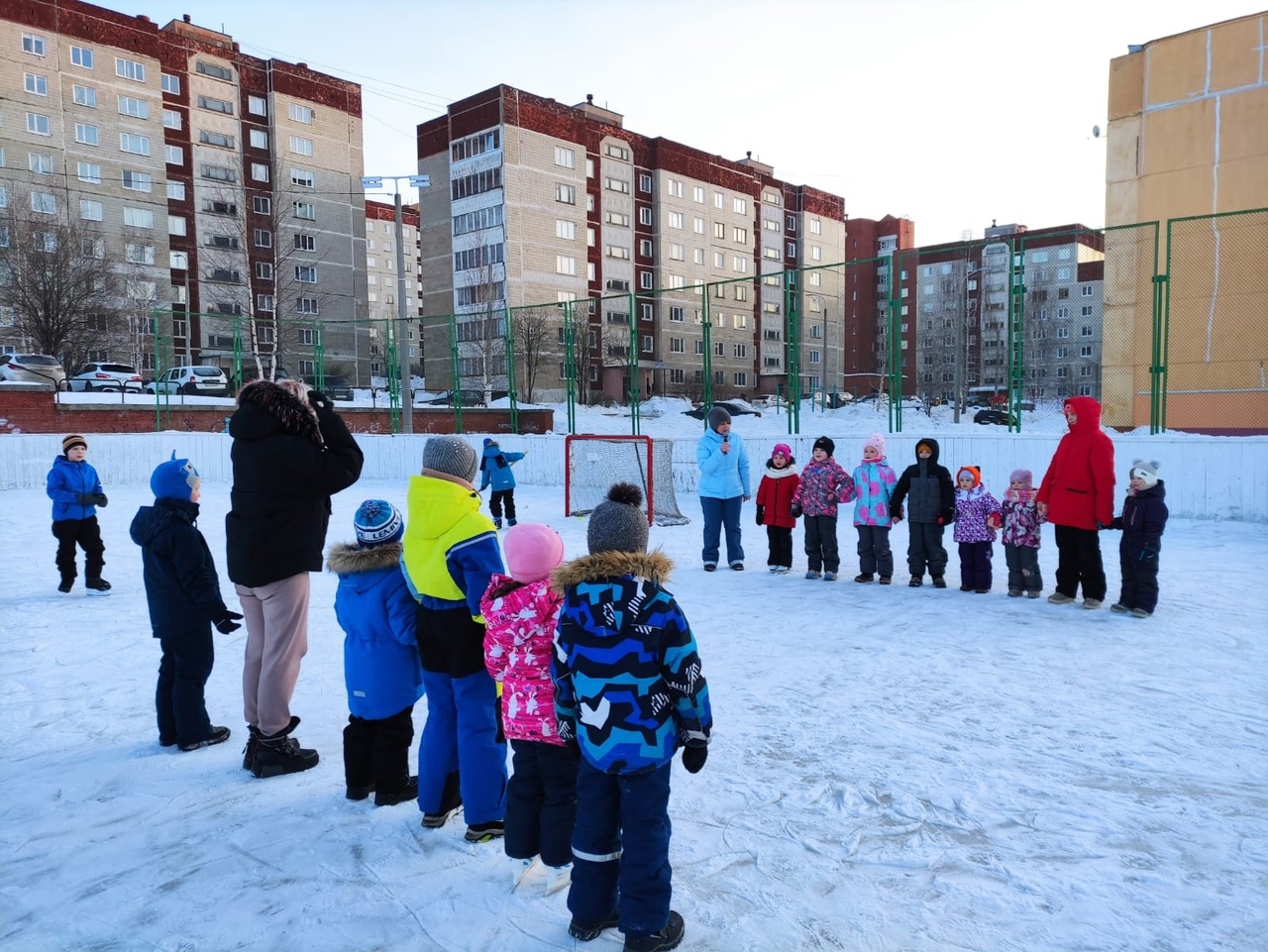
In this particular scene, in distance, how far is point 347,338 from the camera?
4622cm

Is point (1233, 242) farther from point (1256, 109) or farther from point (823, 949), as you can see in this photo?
point (823, 949)

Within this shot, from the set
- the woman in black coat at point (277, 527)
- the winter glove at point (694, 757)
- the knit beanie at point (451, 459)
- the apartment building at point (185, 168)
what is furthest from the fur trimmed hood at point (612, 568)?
the apartment building at point (185, 168)

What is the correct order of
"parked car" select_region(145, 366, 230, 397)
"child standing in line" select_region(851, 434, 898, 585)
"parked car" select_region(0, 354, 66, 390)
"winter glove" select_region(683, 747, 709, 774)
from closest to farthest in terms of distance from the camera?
"winter glove" select_region(683, 747, 709, 774) < "child standing in line" select_region(851, 434, 898, 585) < "parked car" select_region(145, 366, 230, 397) < "parked car" select_region(0, 354, 66, 390)

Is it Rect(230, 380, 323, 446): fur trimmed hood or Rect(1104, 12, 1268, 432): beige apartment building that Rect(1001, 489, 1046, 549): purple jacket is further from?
Rect(1104, 12, 1268, 432): beige apartment building

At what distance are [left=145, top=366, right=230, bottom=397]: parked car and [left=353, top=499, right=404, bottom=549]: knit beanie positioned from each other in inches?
743

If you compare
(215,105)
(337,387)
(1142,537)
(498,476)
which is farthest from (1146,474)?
(215,105)

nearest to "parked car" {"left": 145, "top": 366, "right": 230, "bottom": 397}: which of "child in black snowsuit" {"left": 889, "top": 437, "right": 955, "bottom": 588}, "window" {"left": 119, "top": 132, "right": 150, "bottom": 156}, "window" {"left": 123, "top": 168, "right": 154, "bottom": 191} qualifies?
"child in black snowsuit" {"left": 889, "top": 437, "right": 955, "bottom": 588}

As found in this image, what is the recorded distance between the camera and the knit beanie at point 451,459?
281 cm

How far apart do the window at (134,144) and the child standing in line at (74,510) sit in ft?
148

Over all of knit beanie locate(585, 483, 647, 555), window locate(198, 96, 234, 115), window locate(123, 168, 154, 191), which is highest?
window locate(198, 96, 234, 115)

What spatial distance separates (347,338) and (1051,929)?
47895 mm

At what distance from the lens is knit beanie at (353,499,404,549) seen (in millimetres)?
2941

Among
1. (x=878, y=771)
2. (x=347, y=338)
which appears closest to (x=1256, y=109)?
(x=878, y=771)

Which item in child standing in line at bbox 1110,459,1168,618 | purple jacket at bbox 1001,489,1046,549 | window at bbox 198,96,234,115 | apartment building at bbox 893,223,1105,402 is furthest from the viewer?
window at bbox 198,96,234,115
